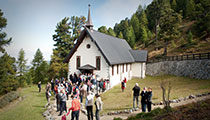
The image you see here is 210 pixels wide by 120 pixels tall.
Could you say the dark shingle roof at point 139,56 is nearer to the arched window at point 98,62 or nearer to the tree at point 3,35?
the arched window at point 98,62

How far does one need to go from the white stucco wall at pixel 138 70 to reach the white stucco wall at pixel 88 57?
1280 centimetres

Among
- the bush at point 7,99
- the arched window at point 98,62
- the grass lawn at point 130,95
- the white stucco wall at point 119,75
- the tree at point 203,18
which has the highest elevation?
the tree at point 203,18

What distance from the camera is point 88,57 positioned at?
77.8 ft

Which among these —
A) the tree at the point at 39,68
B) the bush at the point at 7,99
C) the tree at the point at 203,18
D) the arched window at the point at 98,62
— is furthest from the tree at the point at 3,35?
the tree at the point at 203,18

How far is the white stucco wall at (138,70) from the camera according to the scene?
32625mm

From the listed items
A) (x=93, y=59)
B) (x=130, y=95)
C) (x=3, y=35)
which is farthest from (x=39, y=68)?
(x=130, y=95)

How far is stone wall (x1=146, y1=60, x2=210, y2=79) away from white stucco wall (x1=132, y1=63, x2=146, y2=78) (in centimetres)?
463

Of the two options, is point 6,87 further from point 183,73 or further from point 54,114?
point 183,73

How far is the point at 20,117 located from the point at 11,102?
951cm

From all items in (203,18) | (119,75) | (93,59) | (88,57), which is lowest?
(119,75)

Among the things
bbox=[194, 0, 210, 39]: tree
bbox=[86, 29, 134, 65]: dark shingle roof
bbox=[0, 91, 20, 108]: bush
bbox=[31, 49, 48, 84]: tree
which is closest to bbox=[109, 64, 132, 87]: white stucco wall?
bbox=[86, 29, 134, 65]: dark shingle roof

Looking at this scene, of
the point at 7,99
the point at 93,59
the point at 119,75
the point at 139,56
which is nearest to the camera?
the point at 7,99

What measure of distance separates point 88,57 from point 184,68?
18476 mm

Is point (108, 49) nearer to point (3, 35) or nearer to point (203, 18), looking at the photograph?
point (3, 35)
